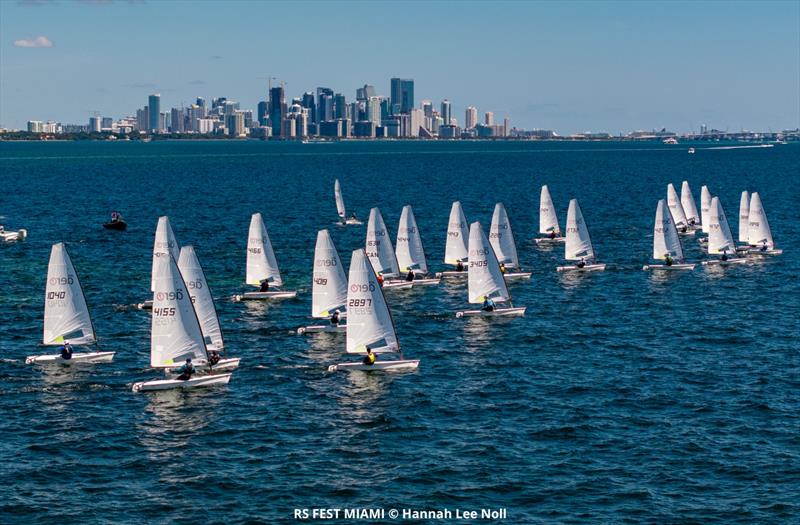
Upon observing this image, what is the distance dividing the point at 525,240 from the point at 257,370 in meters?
74.6

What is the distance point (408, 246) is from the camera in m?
107

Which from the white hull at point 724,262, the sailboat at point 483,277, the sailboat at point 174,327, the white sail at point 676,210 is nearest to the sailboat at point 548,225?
the white sail at point 676,210

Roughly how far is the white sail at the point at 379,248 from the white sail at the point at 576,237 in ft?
76.1

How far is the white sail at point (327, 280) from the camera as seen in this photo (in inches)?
3258

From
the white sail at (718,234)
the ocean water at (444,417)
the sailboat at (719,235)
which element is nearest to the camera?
the ocean water at (444,417)

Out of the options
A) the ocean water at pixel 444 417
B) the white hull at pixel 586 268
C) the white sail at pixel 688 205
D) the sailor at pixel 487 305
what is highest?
the white sail at pixel 688 205

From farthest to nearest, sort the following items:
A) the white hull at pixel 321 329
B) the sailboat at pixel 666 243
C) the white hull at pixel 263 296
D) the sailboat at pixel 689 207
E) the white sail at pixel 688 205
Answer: the white sail at pixel 688 205 < the sailboat at pixel 689 207 < the sailboat at pixel 666 243 < the white hull at pixel 263 296 < the white hull at pixel 321 329

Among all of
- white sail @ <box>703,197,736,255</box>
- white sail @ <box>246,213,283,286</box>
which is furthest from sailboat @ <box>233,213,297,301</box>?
white sail @ <box>703,197,736,255</box>

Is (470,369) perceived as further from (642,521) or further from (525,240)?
(525,240)

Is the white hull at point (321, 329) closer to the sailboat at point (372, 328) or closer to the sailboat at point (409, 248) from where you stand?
the sailboat at point (372, 328)

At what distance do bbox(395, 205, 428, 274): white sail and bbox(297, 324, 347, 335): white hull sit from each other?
2395cm

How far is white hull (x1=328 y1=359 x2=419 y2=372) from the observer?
72062mm

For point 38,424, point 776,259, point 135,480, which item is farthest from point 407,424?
point 776,259

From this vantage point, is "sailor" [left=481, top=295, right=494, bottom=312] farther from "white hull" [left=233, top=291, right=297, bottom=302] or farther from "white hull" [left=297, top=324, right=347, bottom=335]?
"white hull" [left=233, top=291, right=297, bottom=302]
